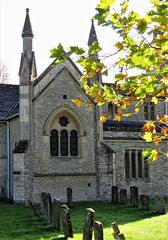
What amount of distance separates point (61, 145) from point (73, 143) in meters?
0.77

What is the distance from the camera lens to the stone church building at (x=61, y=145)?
19125 millimetres

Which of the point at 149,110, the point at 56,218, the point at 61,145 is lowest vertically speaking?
the point at 56,218

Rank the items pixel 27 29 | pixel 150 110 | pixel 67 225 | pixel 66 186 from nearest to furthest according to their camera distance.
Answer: pixel 67 225 < pixel 66 186 < pixel 27 29 < pixel 150 110

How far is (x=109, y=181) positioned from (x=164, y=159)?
4891mm

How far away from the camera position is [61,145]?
20297mm

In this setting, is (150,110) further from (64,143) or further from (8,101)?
(8,101)

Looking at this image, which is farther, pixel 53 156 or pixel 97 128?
pixel 97 128

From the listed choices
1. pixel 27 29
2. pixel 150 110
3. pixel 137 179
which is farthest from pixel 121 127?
pixel 27 29

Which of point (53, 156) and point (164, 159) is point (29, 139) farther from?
point (164, 159)

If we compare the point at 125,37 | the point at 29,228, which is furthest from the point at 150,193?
the point at 125,37

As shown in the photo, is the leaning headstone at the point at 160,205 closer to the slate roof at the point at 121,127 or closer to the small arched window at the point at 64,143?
the small arched window at the point at 64,143

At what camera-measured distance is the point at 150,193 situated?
22.4 m

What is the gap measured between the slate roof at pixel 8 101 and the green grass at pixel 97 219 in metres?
6.45

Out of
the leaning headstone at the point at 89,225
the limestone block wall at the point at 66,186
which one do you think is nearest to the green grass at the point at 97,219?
the leaning headstone at the point at 89,225
